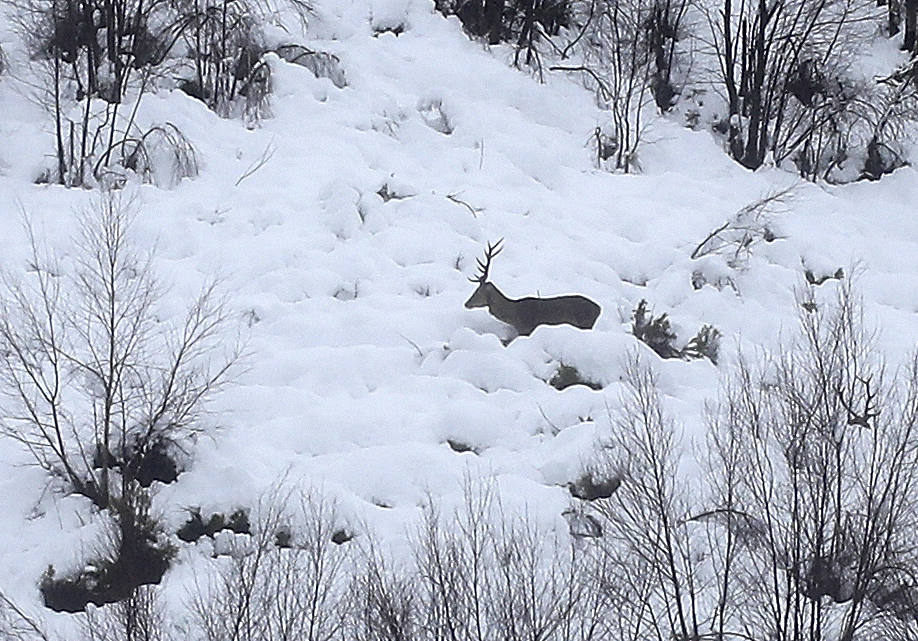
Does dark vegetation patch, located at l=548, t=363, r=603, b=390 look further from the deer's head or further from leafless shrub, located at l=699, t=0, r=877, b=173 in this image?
leafless shrub, located at l=699, t=0, r=877, b=173

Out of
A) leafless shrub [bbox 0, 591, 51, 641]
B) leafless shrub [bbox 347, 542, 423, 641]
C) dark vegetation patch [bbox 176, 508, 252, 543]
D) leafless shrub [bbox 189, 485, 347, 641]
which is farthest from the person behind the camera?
dark vegetation patch [bbox 176, 508, 252, 543]

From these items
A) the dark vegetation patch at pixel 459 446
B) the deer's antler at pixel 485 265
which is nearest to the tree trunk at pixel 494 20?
the deer's antler at pixel 485 265

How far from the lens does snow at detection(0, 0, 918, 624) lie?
47.5 ft

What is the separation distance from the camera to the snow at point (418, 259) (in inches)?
571

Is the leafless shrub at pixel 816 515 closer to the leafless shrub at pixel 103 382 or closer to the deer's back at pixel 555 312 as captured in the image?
the deer's back at pixel 555 312

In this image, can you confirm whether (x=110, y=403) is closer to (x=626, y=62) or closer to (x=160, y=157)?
(x=160, y=157)

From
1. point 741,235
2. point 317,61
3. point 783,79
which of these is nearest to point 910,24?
point 783,79

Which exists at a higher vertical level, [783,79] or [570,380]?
[783,79]

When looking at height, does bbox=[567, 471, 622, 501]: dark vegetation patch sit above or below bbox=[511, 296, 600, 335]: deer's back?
below

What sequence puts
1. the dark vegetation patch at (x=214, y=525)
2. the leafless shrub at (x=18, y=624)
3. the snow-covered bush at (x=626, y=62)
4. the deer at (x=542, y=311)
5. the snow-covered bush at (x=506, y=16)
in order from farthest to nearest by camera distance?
the snow-covered bush at (x=506, y=16) → the snow-covered bush at (x=626, y=62) → the deer at (x=542, y=311) → the dark vegetation patch at (x=214, y=525) → the leafless shrub at (x=18, y=624)

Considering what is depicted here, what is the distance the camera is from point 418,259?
63.9ft

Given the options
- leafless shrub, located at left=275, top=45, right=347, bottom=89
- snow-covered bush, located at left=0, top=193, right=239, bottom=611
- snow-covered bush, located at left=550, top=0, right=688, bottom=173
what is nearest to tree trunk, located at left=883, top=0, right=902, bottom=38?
snow-covered bush, located at left=550, top=0, right=688, bottom=173

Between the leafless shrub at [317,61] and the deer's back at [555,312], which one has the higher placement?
the leafless shrub at [317,61]

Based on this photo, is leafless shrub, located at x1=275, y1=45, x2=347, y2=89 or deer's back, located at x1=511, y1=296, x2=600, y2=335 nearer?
deer's back, located at x1=511, y1=296, x2=600, y2=335
